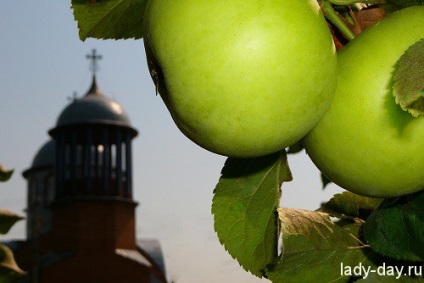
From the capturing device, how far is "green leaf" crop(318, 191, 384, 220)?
0.80 m

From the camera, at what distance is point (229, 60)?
492mm

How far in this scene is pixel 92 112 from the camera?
50.7ft

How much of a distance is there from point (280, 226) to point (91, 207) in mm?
15648

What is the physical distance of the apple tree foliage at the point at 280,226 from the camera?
0.66 m

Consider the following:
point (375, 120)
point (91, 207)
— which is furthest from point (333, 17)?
point (91, 207)

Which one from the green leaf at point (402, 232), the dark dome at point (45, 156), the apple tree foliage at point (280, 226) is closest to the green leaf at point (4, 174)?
the apple tree foliage at point (280, 226)

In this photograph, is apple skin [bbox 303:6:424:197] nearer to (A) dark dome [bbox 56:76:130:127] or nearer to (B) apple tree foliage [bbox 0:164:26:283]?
(B) apple tree foliage [bbox 0:164:26:283]

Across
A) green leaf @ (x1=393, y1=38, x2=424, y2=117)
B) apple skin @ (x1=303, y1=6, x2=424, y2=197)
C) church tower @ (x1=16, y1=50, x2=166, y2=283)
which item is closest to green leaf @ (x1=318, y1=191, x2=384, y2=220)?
apple skin @ (x1=303, y1=6, x2=424, y2=197)

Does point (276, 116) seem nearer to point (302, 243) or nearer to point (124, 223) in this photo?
point (302, 243)

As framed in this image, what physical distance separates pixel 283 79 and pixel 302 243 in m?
0.24

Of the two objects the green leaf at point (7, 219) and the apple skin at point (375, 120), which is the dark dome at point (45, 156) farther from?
the apple skin at point (375, 120)

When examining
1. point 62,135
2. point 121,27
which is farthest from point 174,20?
point 62,135

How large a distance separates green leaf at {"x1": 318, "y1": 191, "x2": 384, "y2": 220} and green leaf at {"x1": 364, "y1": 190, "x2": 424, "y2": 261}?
0.13 meters

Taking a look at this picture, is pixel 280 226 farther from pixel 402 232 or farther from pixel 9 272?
pixel 9 272
